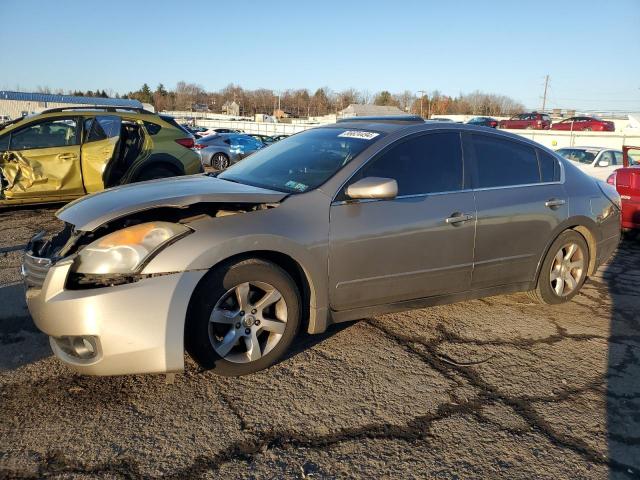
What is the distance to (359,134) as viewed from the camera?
3.91 metres

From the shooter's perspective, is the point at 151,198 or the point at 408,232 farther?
the point at 408,232

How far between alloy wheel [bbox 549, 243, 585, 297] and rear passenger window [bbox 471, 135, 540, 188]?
0.76 metres

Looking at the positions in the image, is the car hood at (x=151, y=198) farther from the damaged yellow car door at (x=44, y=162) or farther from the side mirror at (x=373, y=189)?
the damaged yellow car door at (x=44, y=162)

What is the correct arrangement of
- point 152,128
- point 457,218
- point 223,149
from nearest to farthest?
point 457,218 < point 152,128 < point 223,149

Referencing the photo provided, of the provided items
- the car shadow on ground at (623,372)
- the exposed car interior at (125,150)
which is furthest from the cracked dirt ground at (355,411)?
the exposed car interior at (125,150)

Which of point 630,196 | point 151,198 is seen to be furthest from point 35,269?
point 630,196

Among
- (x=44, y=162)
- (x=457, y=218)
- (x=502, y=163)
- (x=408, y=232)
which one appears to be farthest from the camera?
(x=44, y=162)

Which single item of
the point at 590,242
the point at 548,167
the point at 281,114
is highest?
the point at 281,114

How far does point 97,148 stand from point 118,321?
5684 millimetres

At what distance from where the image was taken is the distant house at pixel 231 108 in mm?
114312

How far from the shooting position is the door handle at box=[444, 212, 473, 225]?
375 cm

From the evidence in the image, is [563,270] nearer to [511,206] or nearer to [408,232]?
[511,206]

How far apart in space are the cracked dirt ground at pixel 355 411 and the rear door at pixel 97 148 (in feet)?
12.6

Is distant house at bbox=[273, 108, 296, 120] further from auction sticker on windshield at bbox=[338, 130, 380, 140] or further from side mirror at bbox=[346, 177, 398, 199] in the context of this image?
side mirror at bbox=[346, 177, 398, 199]
